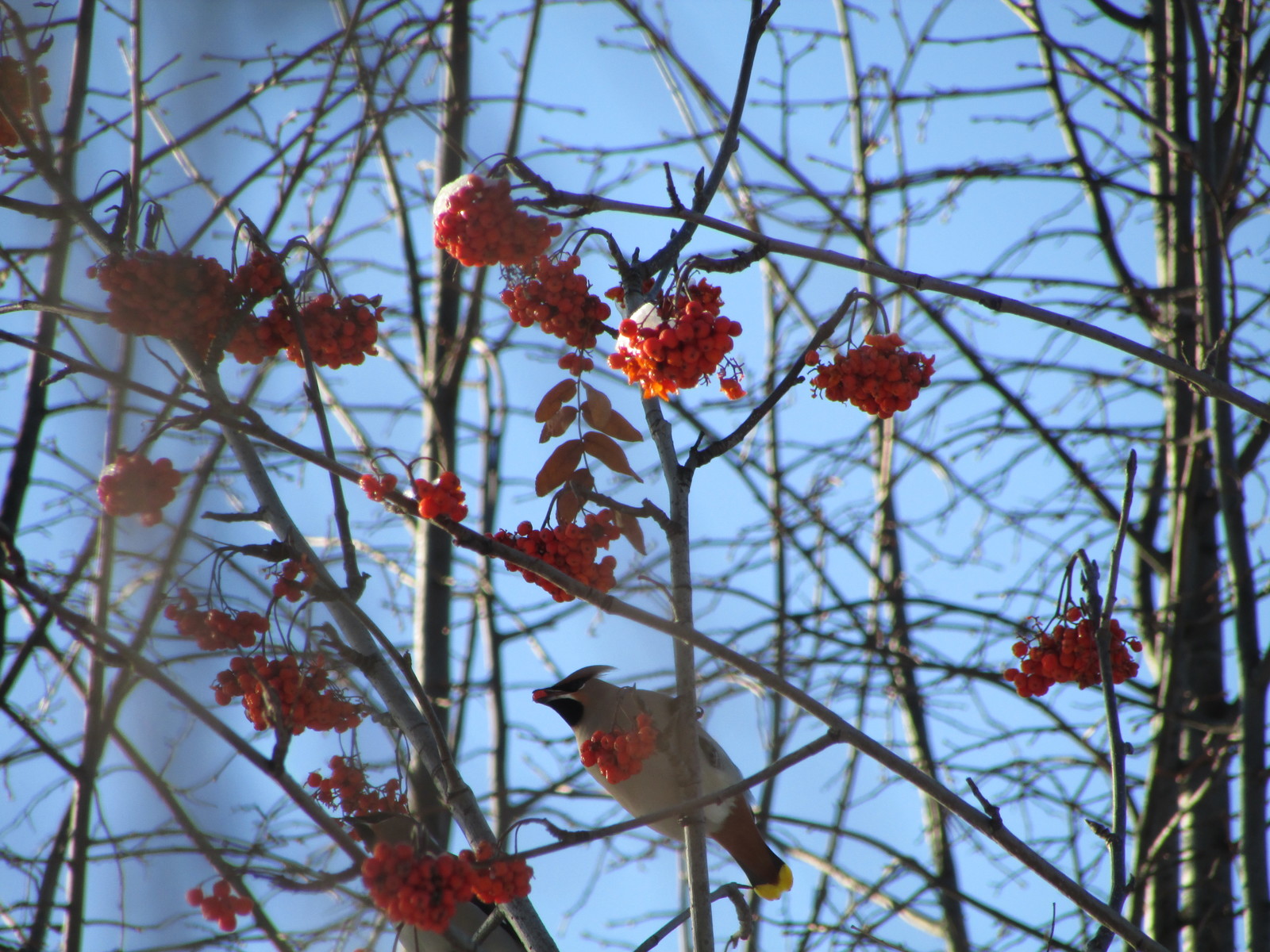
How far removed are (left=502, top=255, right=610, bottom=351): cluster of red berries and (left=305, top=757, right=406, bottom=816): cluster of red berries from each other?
0.97 metres

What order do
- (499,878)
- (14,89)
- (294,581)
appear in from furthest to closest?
(14,89) < (294,581) < (499,878)

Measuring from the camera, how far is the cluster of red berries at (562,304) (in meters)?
2.41

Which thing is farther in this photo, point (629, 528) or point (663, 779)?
point (663, 779)

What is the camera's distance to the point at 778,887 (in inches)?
151

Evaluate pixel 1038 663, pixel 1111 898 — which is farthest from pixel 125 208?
pixel 1111 898

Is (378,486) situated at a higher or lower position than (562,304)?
lower

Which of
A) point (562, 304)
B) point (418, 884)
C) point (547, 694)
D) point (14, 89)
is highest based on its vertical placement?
point (14, 89)

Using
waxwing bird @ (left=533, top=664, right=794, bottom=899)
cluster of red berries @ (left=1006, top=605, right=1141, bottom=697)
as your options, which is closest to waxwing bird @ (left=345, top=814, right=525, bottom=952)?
waxwing bird @ (left=533, top=664, right=794, bottom=899)

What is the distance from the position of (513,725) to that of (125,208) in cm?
361

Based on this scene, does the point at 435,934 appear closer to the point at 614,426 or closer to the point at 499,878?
the point at 499,878

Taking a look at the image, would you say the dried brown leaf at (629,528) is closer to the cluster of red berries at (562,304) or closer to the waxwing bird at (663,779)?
the cluster of red berries at (562,304)

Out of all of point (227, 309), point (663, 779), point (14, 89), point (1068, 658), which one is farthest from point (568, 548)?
point (14, 89)

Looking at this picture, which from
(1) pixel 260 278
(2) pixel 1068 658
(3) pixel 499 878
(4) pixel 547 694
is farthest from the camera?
(4) pixel 547 694

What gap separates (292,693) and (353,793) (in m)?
0.33
